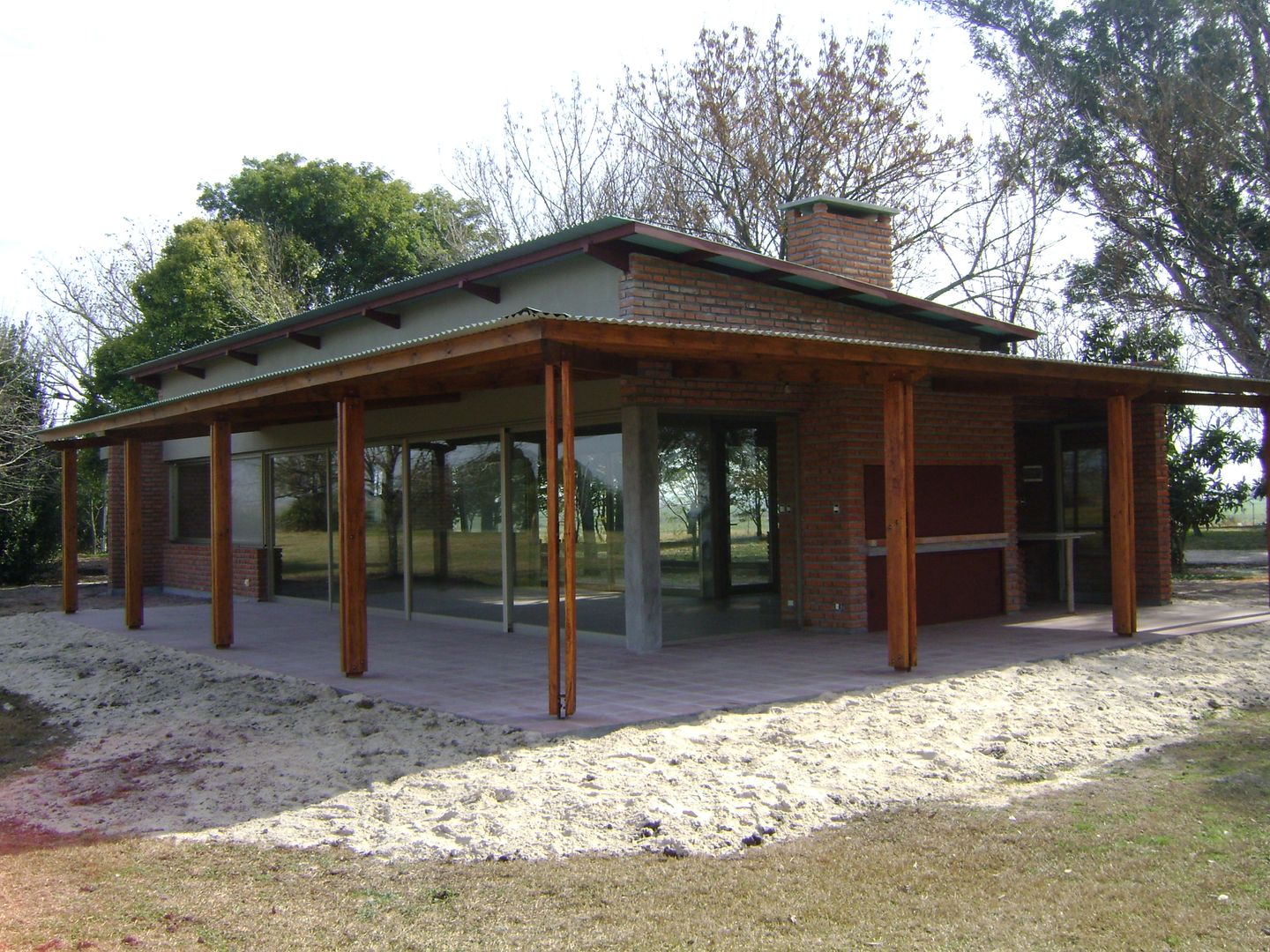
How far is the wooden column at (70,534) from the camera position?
617 inches

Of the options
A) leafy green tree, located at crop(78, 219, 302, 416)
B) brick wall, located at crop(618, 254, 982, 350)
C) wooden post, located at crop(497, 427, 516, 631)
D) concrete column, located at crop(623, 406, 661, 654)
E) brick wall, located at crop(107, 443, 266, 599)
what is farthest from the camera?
leafy green tree, located at crop(78, 219, 302, 416)

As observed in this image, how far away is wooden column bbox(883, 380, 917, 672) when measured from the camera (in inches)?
362

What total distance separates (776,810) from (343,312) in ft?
32.5

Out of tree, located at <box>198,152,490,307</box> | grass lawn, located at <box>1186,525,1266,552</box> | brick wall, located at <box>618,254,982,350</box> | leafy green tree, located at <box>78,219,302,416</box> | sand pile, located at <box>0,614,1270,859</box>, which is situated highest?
tree, located at <box>198,152,490,307</box>

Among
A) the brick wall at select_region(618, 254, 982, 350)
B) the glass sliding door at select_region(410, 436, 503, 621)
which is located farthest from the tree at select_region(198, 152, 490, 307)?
the brick wall at select_region(618, 254, 982, 350)

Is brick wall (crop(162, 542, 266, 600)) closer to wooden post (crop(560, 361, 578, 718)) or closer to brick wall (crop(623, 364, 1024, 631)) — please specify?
brick wall (crop(623, 364, 1024, 631))

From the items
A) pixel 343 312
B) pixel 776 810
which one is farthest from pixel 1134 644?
pixel 343 312

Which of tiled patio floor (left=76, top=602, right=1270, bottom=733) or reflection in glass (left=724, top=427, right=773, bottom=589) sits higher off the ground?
reflection in glass (left=724, top=427, right=773, bottom=589)

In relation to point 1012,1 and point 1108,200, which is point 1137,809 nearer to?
point 1108,200

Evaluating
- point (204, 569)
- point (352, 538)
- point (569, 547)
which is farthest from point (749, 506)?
point (204, 569)

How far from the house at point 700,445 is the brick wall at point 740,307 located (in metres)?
0.03

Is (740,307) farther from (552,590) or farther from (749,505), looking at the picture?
(552,590)

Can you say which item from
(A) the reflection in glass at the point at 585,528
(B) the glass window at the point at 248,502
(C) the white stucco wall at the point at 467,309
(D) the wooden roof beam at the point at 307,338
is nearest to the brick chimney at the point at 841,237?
(C) the white stucco wall at the point at 467,309

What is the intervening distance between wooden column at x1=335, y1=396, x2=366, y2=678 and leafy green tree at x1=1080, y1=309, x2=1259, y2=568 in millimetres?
14494
